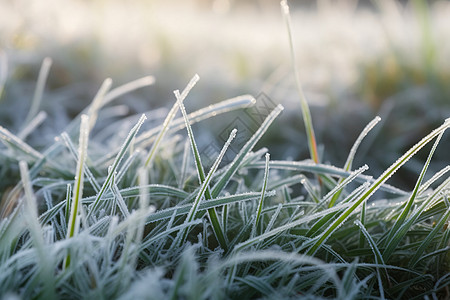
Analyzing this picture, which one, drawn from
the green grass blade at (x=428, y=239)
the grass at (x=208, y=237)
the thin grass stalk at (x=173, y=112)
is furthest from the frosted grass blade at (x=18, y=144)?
the green grass blade at (x=428, y=239)

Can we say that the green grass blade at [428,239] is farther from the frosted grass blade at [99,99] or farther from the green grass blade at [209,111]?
the frosted grass blade at [99,99]

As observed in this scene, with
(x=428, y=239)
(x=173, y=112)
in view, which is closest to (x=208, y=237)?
(x=173, y=112)

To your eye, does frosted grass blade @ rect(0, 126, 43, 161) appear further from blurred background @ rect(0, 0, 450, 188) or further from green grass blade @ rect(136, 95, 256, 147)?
blurred background @ rect(0, 0, 450, 188)

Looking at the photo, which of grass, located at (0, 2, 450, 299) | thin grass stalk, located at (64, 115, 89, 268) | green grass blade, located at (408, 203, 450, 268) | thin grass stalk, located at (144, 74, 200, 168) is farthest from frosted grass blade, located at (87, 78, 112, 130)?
green grass blade, located at (408, 203, 450, 268)

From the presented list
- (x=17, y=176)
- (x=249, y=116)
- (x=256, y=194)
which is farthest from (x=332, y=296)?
(x=249, y=116)

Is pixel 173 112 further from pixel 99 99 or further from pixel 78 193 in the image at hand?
pixel 99 99

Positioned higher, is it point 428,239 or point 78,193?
point 78,193
